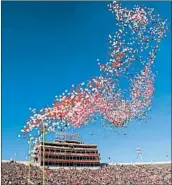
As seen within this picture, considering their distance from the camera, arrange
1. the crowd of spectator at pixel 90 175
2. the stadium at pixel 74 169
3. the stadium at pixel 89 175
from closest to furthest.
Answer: the crowd of spectator at pixel 90 175
the stadium at pixel 89 175
the stadium at pixel 74 169

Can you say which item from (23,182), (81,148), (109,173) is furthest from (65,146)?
(23,182)

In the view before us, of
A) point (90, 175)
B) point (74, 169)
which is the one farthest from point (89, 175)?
point (74, 169)

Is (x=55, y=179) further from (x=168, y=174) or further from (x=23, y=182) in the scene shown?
(x=168, y=174)

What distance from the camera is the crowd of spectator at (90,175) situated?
3824 cm

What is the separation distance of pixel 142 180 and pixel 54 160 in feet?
48.4

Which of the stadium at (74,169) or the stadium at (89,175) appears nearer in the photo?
the stadium at (89,175)

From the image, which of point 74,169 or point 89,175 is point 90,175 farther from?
point 74,169

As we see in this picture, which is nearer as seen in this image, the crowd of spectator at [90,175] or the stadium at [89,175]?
the crowd of spectator at [90,175]

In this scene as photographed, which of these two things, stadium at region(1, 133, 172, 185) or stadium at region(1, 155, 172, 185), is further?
stadium at region(1, 133, 172, 185)

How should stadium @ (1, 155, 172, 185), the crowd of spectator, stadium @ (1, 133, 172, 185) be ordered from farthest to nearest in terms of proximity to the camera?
stadium @ (1, 133, 172, 185)
stadium @ (1, 155, 172, 185)
the crowd of spectator

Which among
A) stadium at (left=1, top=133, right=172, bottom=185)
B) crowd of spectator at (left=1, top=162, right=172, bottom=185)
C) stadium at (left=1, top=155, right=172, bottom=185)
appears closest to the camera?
crowd of spectator at (left=1, top=162, right=172, bottom=185)

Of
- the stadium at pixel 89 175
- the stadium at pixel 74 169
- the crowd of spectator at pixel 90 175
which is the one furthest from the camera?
the stadium at pixel 74 169

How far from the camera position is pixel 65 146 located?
56.9 m

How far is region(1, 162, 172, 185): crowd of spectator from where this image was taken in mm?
38244
